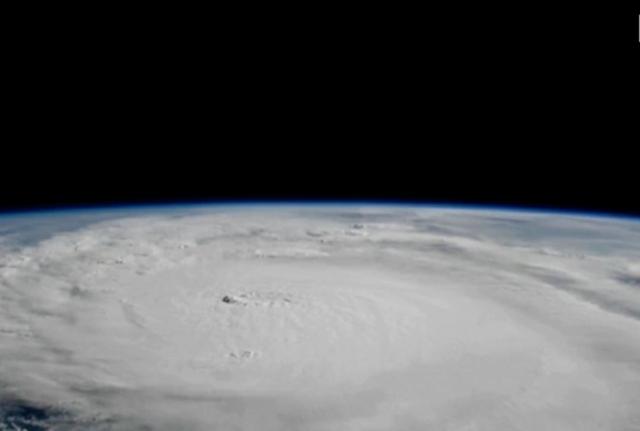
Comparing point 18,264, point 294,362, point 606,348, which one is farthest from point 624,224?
point 18,264

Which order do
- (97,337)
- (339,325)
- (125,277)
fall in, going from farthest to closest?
(125,277) < (339,325) < (97,337)

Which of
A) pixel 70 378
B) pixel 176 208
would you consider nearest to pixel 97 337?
pixel 70 378

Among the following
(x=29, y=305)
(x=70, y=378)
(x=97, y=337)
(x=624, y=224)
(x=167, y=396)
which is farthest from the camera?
(x=624, y=224)

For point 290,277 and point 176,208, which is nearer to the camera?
point 290,277

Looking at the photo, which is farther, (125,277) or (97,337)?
(125,277)

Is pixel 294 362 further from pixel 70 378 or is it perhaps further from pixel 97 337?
pixel 97 337

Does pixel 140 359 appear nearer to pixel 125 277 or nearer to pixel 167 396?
pixel 167 396

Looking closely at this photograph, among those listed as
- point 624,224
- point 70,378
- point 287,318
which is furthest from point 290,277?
point 624,224

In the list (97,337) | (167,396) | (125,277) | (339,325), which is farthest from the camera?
(125,277)

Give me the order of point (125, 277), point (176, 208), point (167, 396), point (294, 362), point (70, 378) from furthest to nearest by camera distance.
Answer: point (176, 208)
point (125, 277)
point (294, 362)
point (70, 378)
point (167, 396)
